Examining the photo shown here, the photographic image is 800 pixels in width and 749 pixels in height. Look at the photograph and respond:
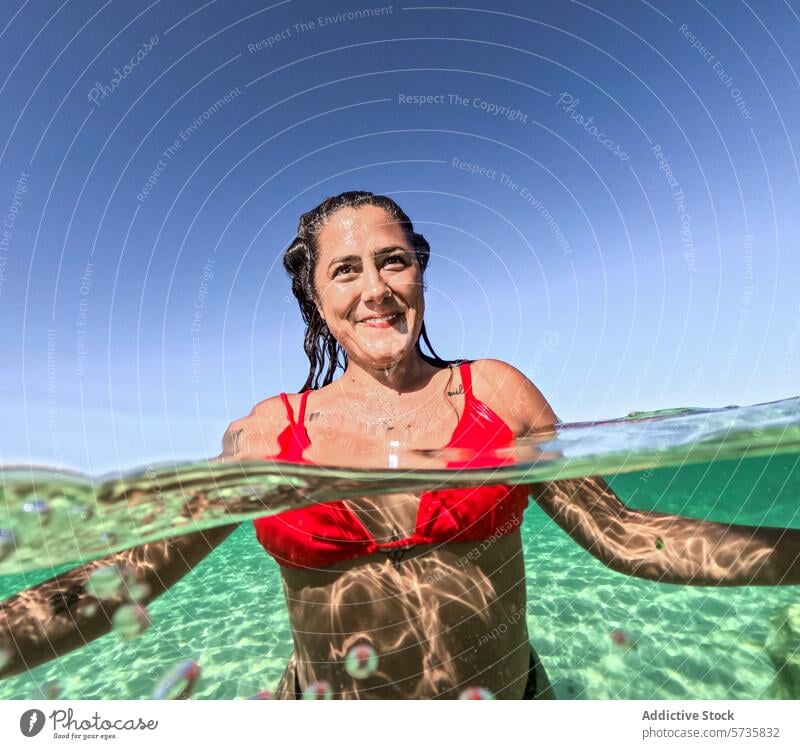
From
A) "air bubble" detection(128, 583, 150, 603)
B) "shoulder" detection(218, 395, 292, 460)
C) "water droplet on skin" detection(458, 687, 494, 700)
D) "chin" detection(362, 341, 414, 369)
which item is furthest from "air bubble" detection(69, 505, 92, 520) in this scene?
"water droplet on skin" detection(458, 687, 494, 700)

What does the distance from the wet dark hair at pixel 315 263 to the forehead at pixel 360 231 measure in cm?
4

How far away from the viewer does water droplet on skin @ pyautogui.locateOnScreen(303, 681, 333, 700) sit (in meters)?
2.39

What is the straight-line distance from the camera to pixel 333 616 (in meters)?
2.32

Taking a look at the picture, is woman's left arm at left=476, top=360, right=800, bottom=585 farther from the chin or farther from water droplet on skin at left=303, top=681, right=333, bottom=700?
water droplet on skin at left=303, top=681, right=333, bottom=700

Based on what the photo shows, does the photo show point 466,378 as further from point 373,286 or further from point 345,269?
A: point 345,269

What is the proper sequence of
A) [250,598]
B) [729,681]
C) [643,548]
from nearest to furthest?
[643,548] → [729,681] → [250,598]

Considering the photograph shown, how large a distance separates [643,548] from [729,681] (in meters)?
4.17

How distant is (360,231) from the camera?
2525 millimetres

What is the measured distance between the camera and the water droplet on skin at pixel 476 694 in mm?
2318

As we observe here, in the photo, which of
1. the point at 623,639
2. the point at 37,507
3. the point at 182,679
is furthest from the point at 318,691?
the point at 623,639
